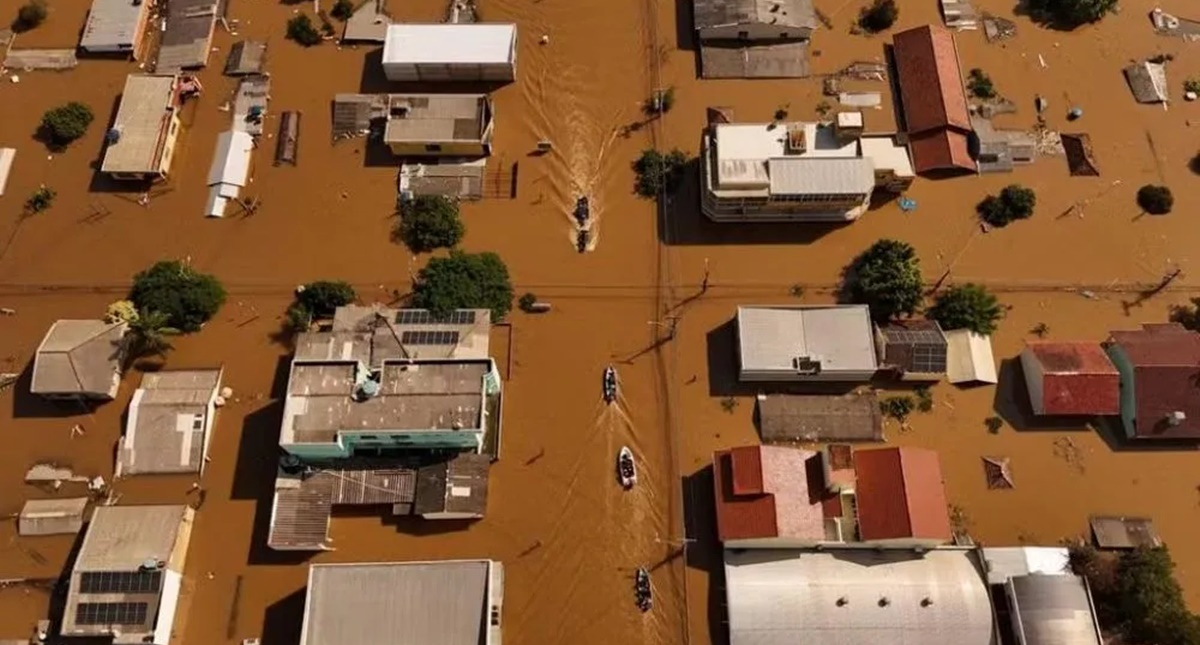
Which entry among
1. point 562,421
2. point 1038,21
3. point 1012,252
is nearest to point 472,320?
point 562,421

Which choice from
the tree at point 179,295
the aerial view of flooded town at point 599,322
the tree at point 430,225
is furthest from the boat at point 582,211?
the tree at point 179,295

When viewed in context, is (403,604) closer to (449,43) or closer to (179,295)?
(179,295)

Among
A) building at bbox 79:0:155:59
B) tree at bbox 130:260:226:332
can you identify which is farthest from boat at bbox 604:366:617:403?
building at bbox 79:0:155:59

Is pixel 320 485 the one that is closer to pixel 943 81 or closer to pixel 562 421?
pixel 562 421

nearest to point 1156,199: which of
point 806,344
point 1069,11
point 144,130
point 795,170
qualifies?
point 1069,11

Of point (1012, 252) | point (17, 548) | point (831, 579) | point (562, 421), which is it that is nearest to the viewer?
point (831, 579)

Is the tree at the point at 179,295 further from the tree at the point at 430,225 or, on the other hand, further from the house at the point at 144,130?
the tree at the point at 430,225

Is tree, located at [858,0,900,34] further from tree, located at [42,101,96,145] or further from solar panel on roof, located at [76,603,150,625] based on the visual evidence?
solar panel on roof, located at [76,603,150,625]

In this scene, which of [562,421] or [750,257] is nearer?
[562,421]
